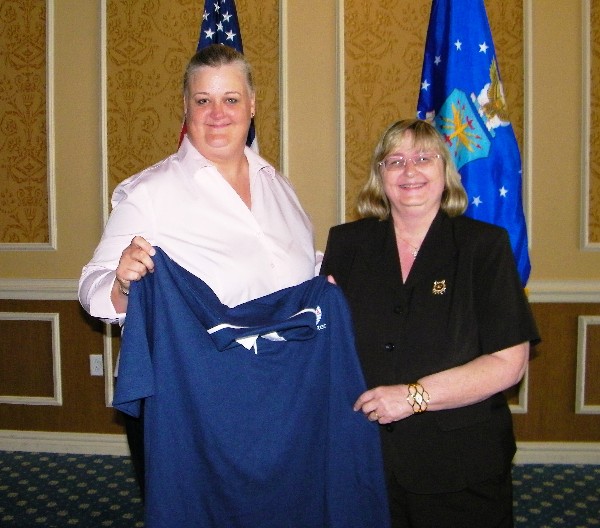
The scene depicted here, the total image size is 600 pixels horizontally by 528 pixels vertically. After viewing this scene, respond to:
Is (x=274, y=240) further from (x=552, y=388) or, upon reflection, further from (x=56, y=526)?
(x=552, y=388)

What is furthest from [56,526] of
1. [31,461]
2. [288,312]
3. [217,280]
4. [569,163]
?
[569,163]

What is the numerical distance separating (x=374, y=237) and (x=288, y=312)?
367mm

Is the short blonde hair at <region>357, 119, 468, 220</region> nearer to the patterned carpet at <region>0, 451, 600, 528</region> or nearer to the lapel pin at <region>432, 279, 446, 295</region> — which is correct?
the lapel pin at <region>432, 279, 446, 295</region>

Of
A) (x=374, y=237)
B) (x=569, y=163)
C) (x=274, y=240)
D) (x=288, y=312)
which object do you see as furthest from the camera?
(x=569, y=163)

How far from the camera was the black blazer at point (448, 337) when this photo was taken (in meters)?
1.61

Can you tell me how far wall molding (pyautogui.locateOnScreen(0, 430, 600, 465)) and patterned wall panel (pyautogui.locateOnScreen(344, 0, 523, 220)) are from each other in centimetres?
174

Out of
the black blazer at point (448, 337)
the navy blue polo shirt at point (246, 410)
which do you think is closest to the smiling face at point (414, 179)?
the black blazer at point (448, 337)

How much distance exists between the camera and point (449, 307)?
1.64 metres

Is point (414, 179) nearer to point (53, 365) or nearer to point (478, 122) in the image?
point (478, 122)

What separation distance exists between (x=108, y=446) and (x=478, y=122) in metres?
2.80

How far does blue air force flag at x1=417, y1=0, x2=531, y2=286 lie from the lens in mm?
2695

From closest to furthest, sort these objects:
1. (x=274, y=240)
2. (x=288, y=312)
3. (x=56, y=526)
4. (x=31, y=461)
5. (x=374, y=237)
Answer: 1. (x=288, y=312)
2. (x=374, y=237)
3. (x=274, y=240)
4. (x=56, y=526)
5. (x=31, y=461)

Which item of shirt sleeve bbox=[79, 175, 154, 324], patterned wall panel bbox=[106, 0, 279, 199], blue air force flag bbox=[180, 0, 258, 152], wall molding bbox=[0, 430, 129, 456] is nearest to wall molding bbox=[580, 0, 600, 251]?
patterned wall panel bbox=[106, 0, 279, 199]

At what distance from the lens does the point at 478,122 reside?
2.71 meters
